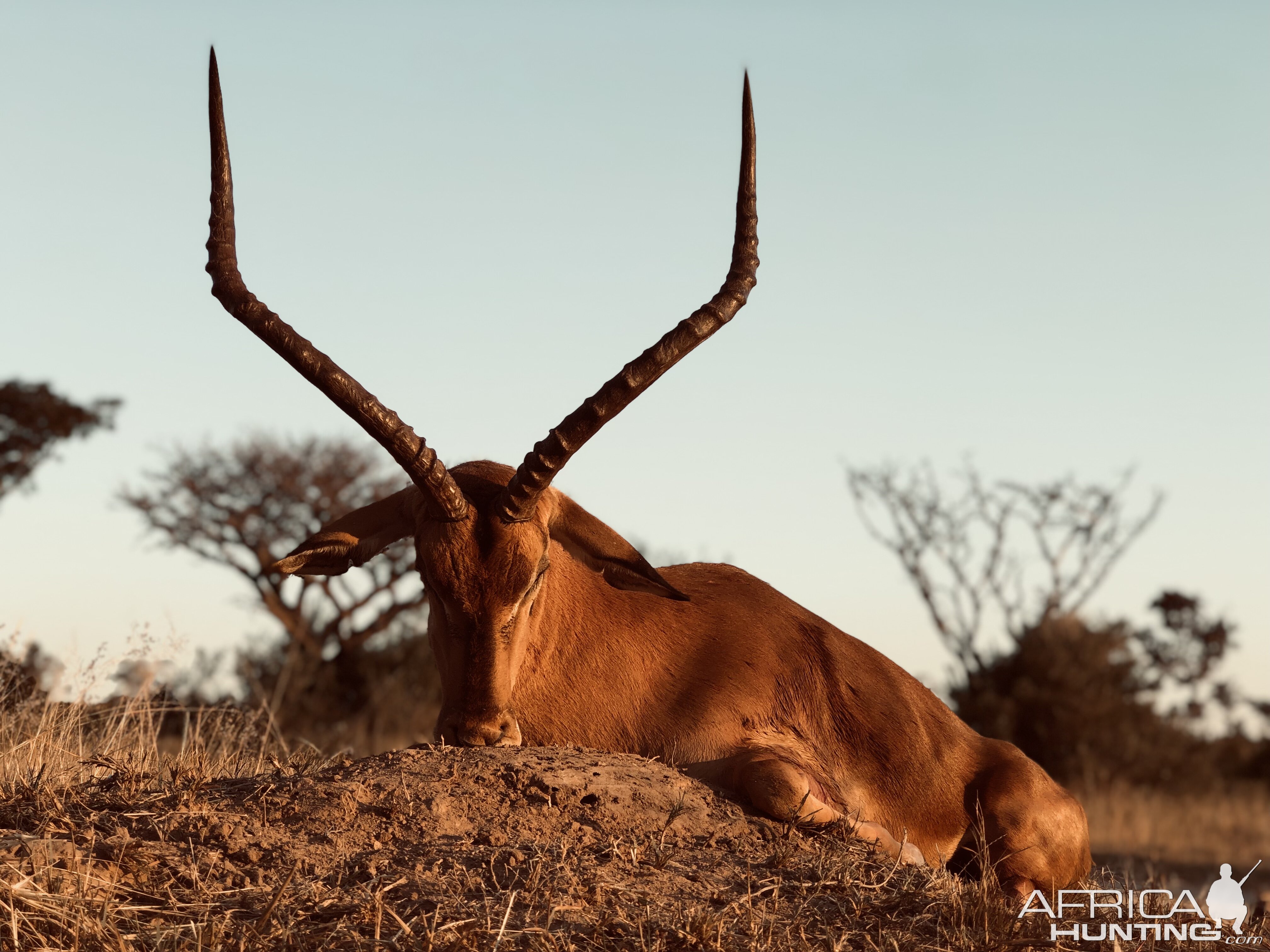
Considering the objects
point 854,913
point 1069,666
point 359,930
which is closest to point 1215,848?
point 1069,666

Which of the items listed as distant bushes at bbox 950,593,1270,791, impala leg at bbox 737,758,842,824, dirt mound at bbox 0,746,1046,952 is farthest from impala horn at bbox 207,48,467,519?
distant bushes at bbox 950,593,1270,791

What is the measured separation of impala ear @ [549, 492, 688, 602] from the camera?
7.20 m

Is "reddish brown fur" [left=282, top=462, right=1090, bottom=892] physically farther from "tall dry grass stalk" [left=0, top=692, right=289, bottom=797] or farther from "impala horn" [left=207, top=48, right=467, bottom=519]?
"tall dry grass stalk" [left=0, top=692, right=289, bottom=797]

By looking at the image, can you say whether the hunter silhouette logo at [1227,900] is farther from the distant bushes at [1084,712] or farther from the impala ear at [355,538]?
the distant bushes at [1084,712]

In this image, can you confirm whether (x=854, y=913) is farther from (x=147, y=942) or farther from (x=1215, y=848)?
(x=1215, y=848)

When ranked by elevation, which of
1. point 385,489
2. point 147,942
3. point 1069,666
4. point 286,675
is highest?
point 385,489

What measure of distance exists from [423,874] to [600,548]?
2.73 metres

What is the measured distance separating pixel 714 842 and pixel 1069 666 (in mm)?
22488

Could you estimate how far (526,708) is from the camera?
682cm

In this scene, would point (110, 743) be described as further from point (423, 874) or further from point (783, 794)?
point (783, 794)

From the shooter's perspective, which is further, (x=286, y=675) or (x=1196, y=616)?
(x=1196, y=616)

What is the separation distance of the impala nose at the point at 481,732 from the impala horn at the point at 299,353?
99cm

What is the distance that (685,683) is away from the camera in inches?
277

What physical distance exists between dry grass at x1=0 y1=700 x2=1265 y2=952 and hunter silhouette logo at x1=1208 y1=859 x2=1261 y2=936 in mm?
1415
